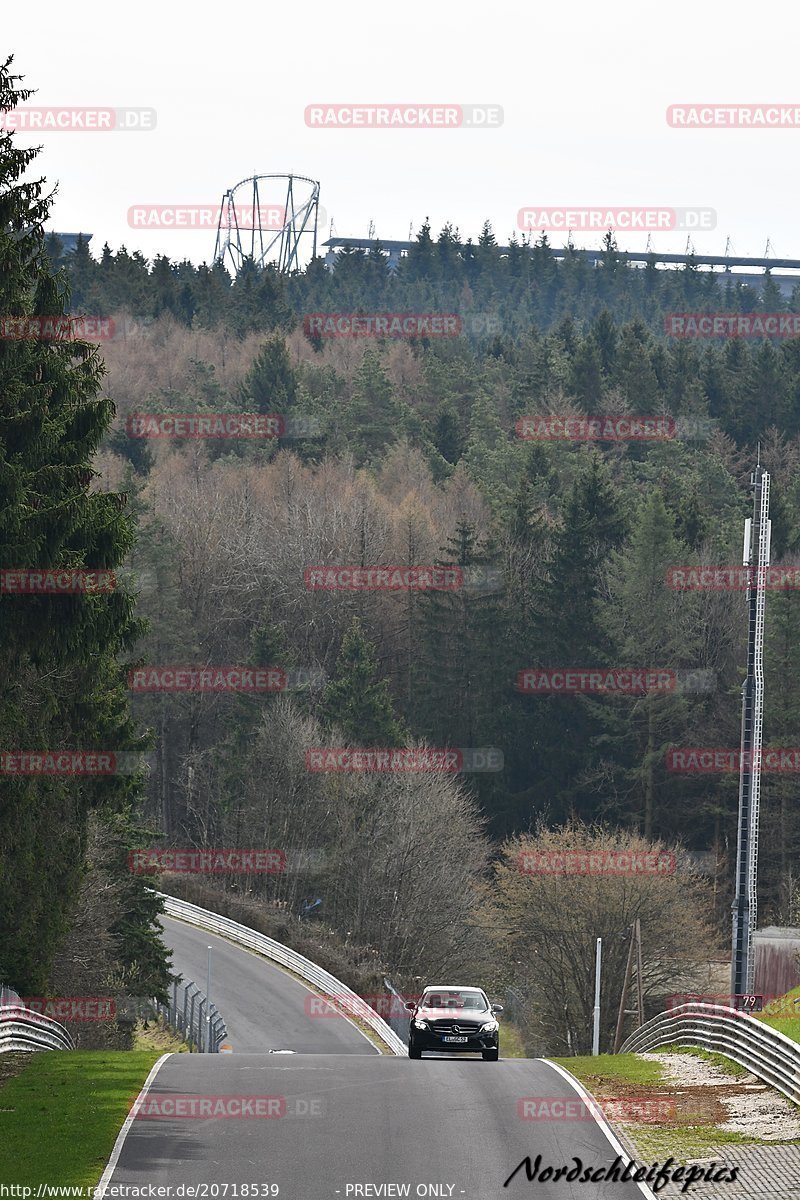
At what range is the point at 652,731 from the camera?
71938mm

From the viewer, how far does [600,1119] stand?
19.3 m

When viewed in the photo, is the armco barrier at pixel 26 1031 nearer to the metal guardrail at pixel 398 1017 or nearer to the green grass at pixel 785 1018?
the green grass at pixel 785 1018

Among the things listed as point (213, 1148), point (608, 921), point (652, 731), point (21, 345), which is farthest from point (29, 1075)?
point (652, 731)

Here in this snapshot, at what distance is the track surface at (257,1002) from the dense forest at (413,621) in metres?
3.30

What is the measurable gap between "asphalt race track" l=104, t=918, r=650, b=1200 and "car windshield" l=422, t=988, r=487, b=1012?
0.88 meters

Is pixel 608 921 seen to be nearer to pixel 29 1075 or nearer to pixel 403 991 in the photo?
pixel 403 991

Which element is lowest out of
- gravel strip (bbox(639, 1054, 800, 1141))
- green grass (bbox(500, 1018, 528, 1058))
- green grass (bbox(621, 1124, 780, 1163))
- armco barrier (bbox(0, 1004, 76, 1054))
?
green grass (bbox(500, 1018, 528, 1058))

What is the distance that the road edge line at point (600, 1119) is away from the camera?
16.2m

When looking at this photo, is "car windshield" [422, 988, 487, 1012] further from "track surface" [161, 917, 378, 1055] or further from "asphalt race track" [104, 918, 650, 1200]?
"track surface" [161, 917, 378, 1055]

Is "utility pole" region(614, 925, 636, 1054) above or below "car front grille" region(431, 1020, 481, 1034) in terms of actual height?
below

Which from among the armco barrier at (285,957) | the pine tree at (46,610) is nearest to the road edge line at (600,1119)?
the pine tree at (46,610)

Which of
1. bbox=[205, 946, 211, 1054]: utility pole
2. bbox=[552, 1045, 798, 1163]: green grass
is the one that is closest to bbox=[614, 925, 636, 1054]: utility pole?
bbox=[205, 946, 211, 1054]: utility pole

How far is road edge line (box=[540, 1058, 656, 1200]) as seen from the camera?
16.2 metres

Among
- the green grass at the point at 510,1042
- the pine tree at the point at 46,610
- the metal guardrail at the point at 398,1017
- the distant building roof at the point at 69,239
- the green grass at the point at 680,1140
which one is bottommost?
the green grass at the point at 510,1042
